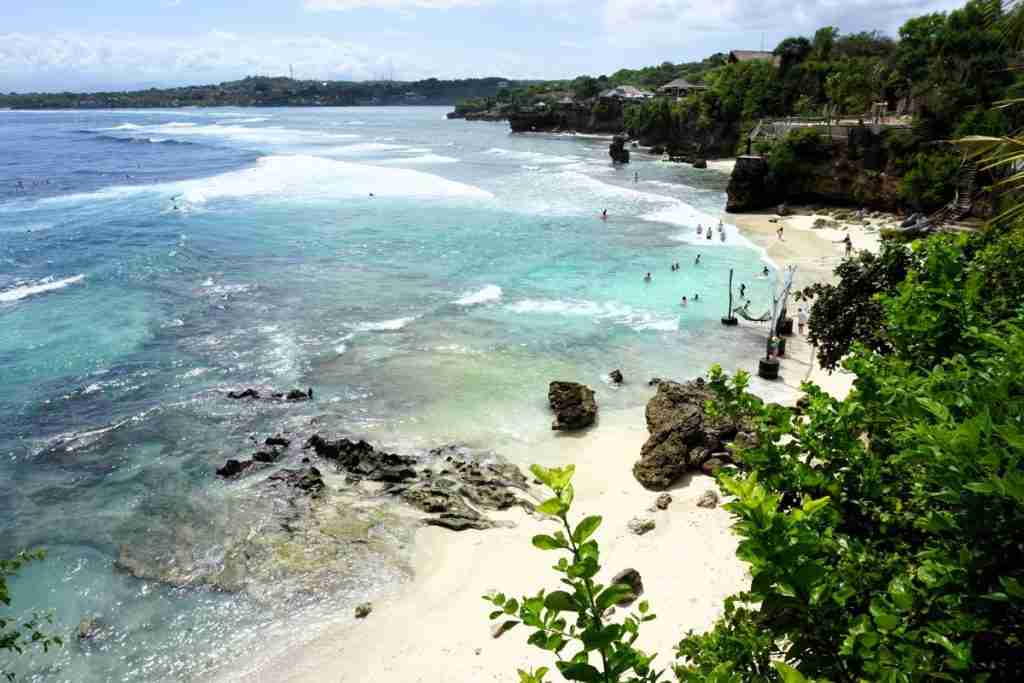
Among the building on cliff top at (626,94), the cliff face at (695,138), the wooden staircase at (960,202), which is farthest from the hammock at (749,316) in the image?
the building on cliff top at (626,94)

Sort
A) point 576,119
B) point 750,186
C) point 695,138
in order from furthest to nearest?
point 576,119 < point 695,138 < point 750,186

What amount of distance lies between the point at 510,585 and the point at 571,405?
7.95m

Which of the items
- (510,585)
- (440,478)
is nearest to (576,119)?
(440,478)

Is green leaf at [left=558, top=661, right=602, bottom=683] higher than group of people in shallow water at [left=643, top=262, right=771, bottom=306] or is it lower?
higher

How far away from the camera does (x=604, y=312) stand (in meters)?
31.5

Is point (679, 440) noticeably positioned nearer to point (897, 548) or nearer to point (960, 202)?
point (897, 548)

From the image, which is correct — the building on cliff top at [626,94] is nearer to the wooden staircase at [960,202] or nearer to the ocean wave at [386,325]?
the wooden staircase at [960,202]

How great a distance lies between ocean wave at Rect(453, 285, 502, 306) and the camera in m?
33.4

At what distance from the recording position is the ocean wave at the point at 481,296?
3341cm

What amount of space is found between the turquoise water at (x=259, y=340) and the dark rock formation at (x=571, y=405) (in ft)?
3.02

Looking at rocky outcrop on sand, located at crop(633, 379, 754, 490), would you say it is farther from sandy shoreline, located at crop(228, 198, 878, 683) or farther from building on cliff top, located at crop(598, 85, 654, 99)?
building on cliff top, located at crop(598, 85, 654, 99)

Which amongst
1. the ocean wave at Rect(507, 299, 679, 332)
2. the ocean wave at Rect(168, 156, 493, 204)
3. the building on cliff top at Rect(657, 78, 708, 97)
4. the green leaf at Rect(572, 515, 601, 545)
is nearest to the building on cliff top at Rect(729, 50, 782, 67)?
the building on cliff top at Rect(657, 78, 708, 97)

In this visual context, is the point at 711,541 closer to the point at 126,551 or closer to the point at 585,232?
the point at 126,551

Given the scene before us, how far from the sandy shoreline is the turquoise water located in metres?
1.13
